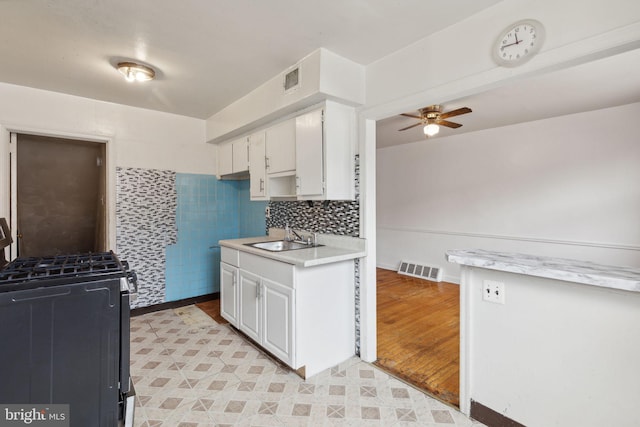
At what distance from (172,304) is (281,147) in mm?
2408

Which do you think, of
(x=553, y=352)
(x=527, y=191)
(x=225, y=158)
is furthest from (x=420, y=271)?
(x=553, y=352)

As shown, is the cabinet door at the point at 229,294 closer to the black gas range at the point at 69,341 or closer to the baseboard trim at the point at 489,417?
the black gas range at the point at 69,341

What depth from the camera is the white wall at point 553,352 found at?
134cm

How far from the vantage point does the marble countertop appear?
1288 mm

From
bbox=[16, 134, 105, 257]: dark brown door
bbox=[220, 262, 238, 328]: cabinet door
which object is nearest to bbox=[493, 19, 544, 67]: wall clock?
bbox=[220, 262, 238, 328]: cabinet door

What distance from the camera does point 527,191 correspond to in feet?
13.1

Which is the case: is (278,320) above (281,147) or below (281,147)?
below

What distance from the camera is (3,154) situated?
2807 millimetres

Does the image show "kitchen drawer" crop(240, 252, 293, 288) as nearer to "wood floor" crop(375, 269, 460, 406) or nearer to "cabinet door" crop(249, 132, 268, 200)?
"cabinet door" crop(249, 132, 268, 200)

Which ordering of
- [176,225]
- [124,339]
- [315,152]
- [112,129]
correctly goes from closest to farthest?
[124,339] < [315,152] < [112,129] < [176,225]

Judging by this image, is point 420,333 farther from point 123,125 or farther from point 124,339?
point 123,125

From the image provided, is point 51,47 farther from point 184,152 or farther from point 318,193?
point 318,193

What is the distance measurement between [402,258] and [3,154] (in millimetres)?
5285

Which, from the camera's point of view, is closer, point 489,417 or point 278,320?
point 489,417
